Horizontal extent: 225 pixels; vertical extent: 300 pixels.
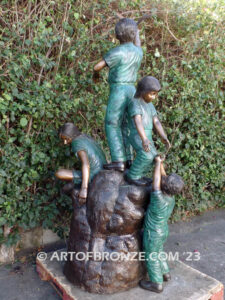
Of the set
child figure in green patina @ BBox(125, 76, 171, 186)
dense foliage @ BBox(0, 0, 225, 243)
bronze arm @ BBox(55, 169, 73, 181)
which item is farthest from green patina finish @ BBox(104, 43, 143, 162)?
dense foliage @ BBox(0, 0, 225, 243)

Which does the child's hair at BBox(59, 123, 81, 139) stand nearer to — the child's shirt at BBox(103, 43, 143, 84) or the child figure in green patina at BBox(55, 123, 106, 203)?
the child figure in green patina at BBox(55, 123, 106, 203)

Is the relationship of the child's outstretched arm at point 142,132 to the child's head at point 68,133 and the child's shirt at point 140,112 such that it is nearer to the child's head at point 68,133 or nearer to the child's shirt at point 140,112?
the child's shirt at point 140,112

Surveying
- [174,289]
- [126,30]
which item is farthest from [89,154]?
[174,289]

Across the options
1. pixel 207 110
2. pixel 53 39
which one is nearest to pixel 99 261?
pixel 53 39

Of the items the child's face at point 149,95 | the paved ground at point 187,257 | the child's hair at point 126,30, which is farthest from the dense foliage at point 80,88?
the child's face at point 149,95

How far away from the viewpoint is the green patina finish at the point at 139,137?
2.44 meters

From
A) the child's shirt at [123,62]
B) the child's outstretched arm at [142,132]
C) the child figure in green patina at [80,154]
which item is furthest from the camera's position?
the child figure in green patina at [80,154]

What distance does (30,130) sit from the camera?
3.35 m

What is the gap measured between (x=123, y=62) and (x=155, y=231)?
158 cm

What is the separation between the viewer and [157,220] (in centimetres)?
247

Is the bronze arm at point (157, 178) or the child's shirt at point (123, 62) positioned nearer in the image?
the bronze arm at point (157, 178)

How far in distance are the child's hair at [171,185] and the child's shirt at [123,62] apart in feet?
3.28

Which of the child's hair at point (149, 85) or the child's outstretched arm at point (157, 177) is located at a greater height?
the child's hair at point (149, 85)

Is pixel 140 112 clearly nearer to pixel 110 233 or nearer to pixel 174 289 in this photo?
pixel 110 233
